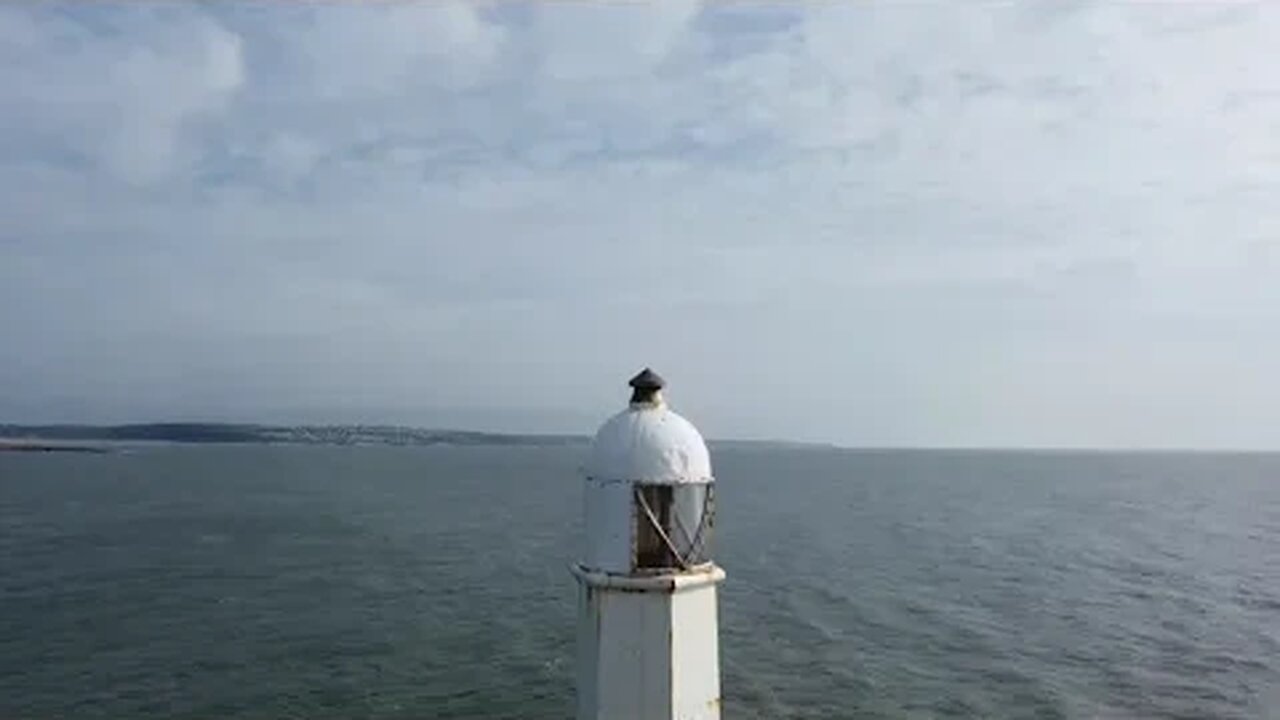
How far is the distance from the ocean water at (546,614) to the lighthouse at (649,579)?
18576mm

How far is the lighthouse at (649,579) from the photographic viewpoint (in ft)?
21.1

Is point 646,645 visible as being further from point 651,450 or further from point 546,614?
point 546,614

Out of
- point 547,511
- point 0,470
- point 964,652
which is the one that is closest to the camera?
point 964,652

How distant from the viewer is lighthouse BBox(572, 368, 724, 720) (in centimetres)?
645

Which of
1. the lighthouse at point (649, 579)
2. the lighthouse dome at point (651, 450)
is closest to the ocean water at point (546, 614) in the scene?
the lighthouse at point (649, 579)

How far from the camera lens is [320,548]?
5162cm

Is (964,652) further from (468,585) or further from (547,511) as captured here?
(547,511)

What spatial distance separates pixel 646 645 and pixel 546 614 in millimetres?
29682

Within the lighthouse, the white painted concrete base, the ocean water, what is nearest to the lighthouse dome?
the lighthouse

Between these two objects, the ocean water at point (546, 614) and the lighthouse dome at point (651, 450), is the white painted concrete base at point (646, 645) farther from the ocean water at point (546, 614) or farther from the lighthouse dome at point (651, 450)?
the ocean water at point (546, 614)

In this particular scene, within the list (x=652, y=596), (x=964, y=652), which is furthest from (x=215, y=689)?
(x=652, y=596)

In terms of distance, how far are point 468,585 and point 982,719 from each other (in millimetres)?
21190

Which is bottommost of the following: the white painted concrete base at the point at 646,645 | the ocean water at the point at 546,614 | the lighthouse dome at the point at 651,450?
the ocean water at the point at 546,614

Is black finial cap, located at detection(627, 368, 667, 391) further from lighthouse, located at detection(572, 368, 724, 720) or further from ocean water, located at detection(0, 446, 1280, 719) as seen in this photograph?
ocean water, located at detection(0, 446, 1280, 719)
